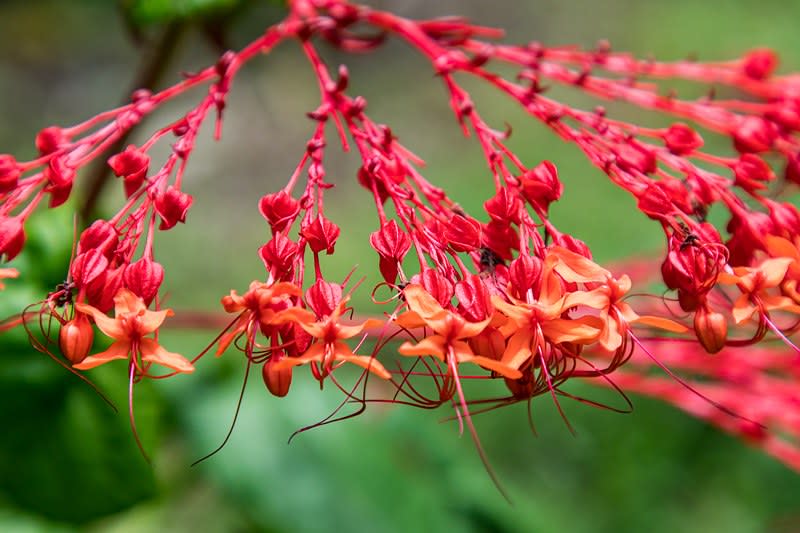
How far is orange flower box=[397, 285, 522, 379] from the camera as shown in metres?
0.61

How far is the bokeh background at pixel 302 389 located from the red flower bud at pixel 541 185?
0.45 metres

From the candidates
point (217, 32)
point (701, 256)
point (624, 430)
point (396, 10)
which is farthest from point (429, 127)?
point (701, 256)

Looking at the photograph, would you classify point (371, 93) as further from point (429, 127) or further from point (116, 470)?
point (116, 470)

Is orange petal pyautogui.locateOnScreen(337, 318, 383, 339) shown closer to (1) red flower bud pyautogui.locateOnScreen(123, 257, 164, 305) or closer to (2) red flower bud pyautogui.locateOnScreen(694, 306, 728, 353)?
(1) red flower bud pyautogui.locateOnScreen(123, 257, 164, 305)

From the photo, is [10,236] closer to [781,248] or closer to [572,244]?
[572,244]

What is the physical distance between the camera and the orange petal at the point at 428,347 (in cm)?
61

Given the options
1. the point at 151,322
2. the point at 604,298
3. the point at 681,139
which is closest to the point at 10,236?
the point at 151,322

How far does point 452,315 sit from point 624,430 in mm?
1482

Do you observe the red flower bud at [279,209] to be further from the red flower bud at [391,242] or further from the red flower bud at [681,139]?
the red flower bud at [681,139]

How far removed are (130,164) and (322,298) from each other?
8.0 inches

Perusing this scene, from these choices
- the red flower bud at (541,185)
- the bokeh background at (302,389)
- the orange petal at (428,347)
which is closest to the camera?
the orange petal at (428,347)

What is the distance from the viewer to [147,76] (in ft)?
3.51

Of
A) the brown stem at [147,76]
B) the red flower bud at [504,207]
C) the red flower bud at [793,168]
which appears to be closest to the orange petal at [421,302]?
the red flower bud at [504,207]

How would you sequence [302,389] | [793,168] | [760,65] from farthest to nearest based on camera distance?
[302,389] < [760,65] < [793,168]
